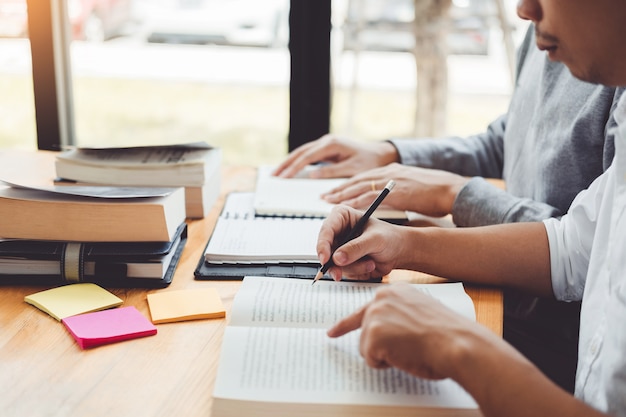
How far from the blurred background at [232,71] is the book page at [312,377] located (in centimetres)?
125

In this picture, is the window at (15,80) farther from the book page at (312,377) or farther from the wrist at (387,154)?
the book page at (312,377)

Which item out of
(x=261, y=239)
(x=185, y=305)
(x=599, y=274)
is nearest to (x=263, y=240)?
(x=261, y=239)

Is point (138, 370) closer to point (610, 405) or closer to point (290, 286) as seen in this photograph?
point (290, 286)

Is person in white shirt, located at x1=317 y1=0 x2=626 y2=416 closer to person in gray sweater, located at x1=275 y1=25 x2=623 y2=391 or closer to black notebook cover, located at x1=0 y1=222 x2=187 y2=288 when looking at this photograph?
person in gray sweater, located at x1=275 y1=25 x2=623 y2=391

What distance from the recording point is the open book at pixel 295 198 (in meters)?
1.31

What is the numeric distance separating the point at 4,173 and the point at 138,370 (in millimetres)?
990

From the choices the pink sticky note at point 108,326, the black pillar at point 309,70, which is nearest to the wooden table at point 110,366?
the pink sticky note at point 108,326

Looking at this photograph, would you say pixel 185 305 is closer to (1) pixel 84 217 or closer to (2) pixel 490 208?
(1) pixel 84 217

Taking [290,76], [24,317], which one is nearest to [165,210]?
[24,317]

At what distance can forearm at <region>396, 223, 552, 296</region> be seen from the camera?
1.07 meters

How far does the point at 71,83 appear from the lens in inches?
80.7

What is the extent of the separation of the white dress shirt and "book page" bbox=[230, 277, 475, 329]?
0.51 feet

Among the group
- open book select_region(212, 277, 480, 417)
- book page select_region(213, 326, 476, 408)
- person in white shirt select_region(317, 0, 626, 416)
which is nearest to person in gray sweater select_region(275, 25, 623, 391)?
person in white shirt select_region(317, 0, 626, 416)

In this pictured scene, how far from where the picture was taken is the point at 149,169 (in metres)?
1.31
